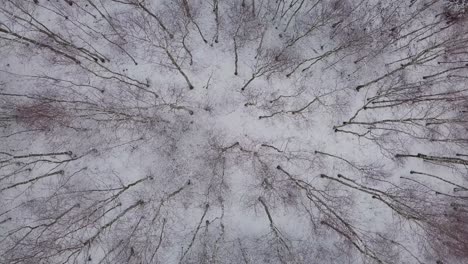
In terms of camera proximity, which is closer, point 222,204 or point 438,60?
point 222,204

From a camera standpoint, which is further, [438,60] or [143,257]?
[438,60]

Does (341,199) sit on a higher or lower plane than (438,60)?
lower

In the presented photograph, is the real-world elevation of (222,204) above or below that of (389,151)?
below

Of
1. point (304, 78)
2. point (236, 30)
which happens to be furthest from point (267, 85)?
point (236, 30)

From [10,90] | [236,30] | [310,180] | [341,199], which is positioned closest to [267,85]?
[236,30]

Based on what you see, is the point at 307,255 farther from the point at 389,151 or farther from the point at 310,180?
the point at 389,151

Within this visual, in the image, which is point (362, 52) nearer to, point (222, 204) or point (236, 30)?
point (236, 30)

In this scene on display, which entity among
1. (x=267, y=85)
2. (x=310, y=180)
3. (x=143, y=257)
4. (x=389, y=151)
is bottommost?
(x=143, y=257)

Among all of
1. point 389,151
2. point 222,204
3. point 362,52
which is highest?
point 362,52
